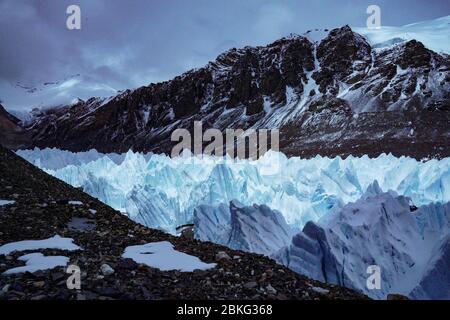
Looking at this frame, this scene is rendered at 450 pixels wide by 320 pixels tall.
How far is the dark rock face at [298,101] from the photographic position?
220ft

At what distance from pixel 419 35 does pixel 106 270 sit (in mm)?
115589

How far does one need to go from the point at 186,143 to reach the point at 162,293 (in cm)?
8320

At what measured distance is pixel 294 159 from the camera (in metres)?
23.4

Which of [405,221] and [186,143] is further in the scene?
[186,143]

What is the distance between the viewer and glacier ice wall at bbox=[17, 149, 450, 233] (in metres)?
15.4

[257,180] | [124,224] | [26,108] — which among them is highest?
[26,108]

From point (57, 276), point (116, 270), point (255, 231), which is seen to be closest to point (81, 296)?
point (57, 276)

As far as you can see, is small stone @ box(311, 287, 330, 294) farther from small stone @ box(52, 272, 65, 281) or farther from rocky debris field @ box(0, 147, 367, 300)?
small stone @ box(52, 272, 65, 281)

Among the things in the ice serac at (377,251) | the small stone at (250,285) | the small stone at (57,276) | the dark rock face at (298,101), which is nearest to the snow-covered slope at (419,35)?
the dark rock face at (298,101)

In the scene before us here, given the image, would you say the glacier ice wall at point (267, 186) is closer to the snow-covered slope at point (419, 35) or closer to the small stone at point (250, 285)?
the small stone at point (250, 285)

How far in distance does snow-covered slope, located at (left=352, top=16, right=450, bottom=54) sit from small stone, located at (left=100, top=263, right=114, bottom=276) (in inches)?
3848
